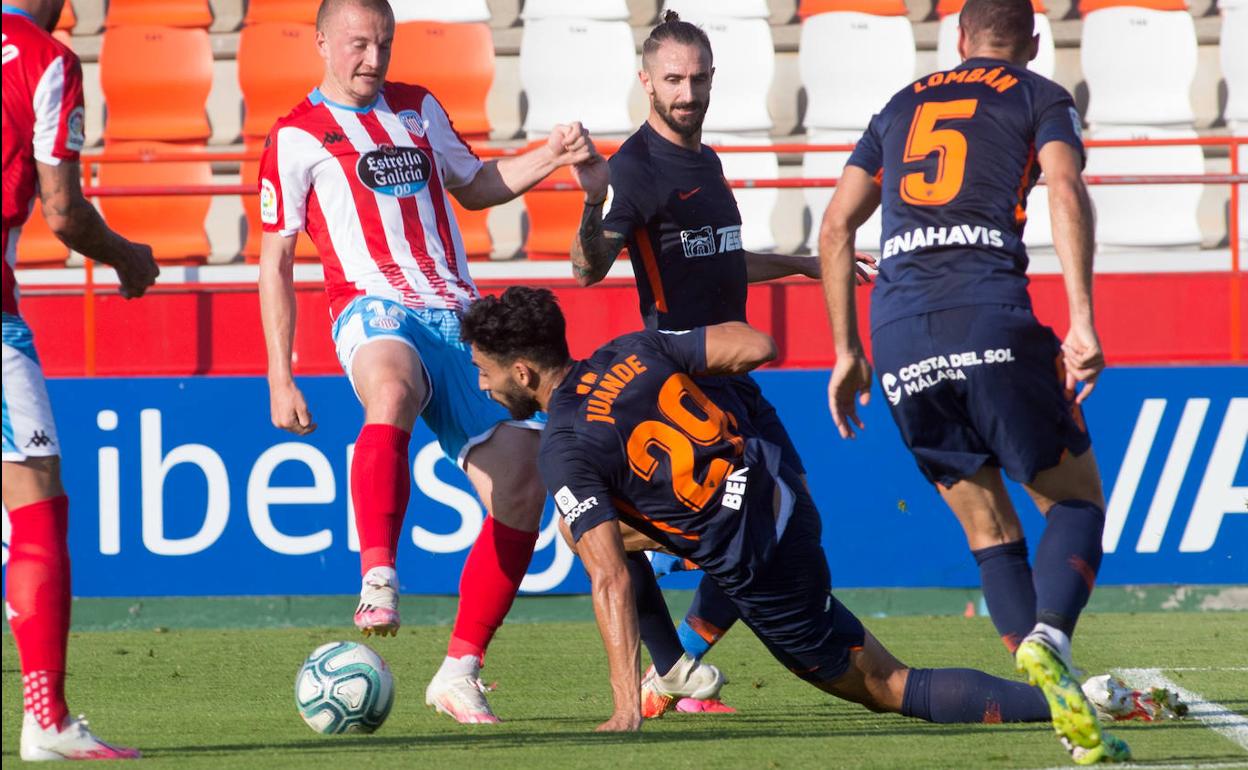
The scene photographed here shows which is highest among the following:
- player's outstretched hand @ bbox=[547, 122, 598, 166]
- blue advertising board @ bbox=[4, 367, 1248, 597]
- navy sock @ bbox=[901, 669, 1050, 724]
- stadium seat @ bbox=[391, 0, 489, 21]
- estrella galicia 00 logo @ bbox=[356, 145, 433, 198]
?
stadium seat @ bbox=[391, 0, 489, 21]

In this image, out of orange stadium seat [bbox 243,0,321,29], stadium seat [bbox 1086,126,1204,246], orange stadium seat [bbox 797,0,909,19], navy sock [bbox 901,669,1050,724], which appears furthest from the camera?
orange stadium seat [bbox 243,0,321,29]

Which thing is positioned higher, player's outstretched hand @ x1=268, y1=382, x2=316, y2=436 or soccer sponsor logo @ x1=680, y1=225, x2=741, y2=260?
soccer sponsor logo @ x1=680, y1=225, x2=741, y2=260

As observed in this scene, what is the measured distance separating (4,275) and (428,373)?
1308 mm

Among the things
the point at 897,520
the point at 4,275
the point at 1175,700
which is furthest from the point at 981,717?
the point at 897,520

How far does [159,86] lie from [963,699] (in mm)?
8725

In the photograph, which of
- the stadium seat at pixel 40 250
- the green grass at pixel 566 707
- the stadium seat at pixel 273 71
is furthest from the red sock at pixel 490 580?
the stadium seat at pixel 273 71

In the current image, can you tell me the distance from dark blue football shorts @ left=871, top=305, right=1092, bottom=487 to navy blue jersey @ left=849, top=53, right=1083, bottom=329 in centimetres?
6

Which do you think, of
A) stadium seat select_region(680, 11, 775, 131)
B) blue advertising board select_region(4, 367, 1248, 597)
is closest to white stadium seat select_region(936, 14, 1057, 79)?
stadium seat select_region(680, 11, 775, 131)

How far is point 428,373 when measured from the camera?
4852 mm

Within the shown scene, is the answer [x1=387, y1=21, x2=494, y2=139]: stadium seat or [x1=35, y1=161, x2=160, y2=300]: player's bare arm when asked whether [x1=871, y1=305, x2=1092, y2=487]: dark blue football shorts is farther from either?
[x1=387, y1=21, x2=494, y2=139]: stadium seat

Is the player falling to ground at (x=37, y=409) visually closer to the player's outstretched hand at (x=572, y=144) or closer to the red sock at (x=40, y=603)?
the red sock at (x=40, y=603)

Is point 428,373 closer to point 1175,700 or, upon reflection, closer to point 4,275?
point 4,275

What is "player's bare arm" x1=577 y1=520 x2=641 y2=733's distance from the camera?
4.03 metres

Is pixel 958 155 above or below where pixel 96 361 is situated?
above
